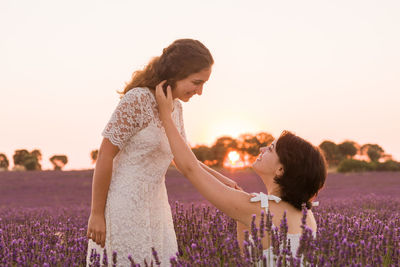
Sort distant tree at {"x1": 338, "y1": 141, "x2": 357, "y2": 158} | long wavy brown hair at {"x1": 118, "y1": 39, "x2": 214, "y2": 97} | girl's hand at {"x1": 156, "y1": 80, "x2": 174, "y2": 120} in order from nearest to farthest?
girl's hand at {"x1": 156, "y1": 80, "x2": 174, "y2": 120}, long wavy brown hair at {"x1": 118, "y1": 39, "x2": 214, "y2": 97}, distant tree at {"x1": 338, "y1": 141, "x2": 357, "y2": 158}

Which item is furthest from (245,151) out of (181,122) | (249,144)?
Result: (181,122)

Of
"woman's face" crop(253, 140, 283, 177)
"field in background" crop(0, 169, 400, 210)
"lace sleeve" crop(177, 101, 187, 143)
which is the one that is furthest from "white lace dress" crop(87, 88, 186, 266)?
"field in background" crop(0, 169, 400, 210)

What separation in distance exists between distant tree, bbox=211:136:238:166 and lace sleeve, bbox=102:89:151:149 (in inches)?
2078

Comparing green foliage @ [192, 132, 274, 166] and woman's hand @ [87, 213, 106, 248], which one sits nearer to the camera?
woman's hand @ [87, 213, 106, 248]

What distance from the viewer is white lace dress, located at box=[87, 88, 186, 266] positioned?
2439 millimetres

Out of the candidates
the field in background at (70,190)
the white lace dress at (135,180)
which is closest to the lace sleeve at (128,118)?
the white lace dress at (135,180)

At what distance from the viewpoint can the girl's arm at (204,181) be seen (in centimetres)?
228

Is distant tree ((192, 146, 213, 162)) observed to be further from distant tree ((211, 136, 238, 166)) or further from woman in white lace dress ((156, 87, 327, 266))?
woman in white lace dress ((156, 87, 327, 266))

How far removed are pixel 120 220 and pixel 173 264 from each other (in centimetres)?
66

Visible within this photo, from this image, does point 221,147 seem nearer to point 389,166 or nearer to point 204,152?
point 204,152

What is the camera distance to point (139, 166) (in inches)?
98.0

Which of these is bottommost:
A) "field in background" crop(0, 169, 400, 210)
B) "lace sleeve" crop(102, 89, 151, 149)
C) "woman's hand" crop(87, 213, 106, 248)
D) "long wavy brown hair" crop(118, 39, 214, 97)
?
"field in background" crop(0, 169, 400, 210)

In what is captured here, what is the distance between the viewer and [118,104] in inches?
96.0

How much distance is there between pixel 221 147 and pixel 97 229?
178 feet
